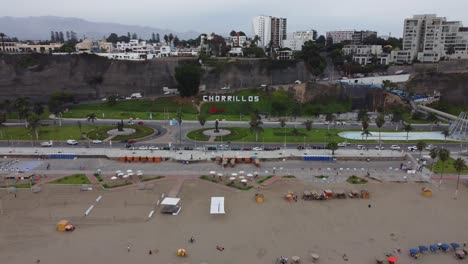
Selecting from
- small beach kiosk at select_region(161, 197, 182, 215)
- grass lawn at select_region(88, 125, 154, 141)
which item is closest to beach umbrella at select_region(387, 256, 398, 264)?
small beach kiosk at select_region(161, 197, 182, 215)

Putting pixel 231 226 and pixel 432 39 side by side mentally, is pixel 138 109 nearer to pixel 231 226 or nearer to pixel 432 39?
pixel 231 226

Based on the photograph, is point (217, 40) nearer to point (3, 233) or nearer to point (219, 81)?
point (219, 81)

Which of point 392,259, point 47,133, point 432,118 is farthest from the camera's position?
point 432,118

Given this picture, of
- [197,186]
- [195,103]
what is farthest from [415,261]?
[195,103]

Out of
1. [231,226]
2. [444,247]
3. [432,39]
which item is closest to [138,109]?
[231,226]

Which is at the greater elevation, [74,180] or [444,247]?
[74,180]

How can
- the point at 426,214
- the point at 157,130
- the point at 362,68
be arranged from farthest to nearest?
the point at 362,68 → the point at 157,130 → the point at 426,214
